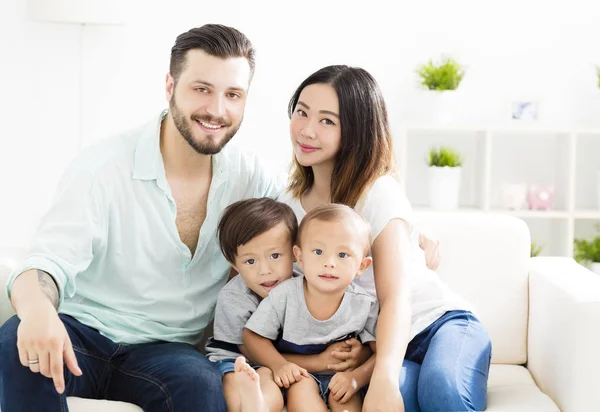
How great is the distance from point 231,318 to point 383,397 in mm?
462

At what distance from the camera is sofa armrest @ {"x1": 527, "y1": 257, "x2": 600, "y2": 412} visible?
1.93 metres

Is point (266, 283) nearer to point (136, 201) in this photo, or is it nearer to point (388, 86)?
point (136, 201)

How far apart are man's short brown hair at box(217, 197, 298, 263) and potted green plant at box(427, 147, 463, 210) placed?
1.76 m

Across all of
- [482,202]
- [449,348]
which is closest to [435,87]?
[482,202]

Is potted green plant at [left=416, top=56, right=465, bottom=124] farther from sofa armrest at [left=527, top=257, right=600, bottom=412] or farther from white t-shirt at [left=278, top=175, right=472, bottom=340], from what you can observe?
white t-shirt at [left=278, top=175, right=472, bottom=340]

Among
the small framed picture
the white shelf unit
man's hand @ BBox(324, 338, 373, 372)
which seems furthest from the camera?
the white shelf unit

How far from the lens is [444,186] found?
12.2ft

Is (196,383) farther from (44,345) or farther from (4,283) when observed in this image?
(4,283)

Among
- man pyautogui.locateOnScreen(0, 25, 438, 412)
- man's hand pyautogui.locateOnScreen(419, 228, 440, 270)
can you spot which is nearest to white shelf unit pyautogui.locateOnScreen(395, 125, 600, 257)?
man's hand pyautogui.locateOnScreen(419, 228, 440, 270)

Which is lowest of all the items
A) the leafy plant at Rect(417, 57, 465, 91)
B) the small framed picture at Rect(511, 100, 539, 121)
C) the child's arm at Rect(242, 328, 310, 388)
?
the child's arm at Rect(242, 328, 310, 388)

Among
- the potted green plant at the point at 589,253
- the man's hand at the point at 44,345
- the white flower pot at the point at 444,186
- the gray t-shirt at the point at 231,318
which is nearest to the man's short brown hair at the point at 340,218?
the gray t-shirt at the point at 231,318

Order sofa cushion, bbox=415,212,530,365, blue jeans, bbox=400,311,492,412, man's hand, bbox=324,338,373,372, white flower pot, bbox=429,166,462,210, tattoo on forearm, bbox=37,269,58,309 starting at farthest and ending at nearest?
1. white flower pot, bbox=429,166,462,210
2. sofa cushion, bbox=415,212,530,365
3. man's hand, bbox=324,338,373,372
4. blue jeans, bbox=400,311,492,412
5. tattoo on forearm, bbox=37,269,58,309

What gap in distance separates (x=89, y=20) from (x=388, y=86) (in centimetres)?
148

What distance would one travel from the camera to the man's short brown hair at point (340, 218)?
194 centimetres
